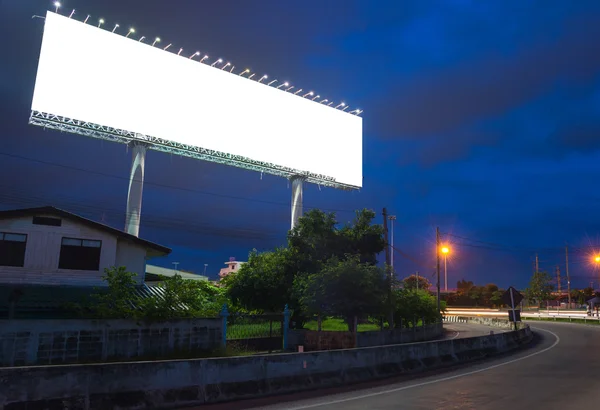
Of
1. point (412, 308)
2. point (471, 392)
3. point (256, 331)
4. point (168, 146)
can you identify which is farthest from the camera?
point (168, 146)

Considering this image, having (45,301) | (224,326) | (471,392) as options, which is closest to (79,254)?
(45,301)

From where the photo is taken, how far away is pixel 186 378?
9227 millimetres

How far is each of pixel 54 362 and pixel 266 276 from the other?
12.9 meters

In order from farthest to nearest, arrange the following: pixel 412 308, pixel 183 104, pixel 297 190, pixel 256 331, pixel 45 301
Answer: pixel 297 190 < pixel 183 104 < pixel 412 308 < pixel 256 331 < pixel 45 301

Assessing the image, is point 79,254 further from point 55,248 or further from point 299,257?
point 299,257

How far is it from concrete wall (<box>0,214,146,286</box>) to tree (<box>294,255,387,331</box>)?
9.45 m

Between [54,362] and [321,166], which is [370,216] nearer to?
[54,362]

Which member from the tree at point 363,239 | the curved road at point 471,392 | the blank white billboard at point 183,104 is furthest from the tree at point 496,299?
the curved road at point 471,392

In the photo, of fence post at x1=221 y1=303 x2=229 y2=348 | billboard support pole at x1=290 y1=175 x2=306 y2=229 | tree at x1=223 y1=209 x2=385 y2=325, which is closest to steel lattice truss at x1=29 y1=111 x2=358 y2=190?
billboard support pole at x1=290 y1=175 x2=306 y2=229

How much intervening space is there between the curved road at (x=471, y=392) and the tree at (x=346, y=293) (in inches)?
264

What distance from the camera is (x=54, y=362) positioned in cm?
1644

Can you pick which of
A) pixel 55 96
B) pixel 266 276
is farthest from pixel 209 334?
pixel 55 96

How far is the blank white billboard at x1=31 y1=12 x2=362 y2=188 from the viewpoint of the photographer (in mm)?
37125

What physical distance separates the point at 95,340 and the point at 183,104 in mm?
29660
